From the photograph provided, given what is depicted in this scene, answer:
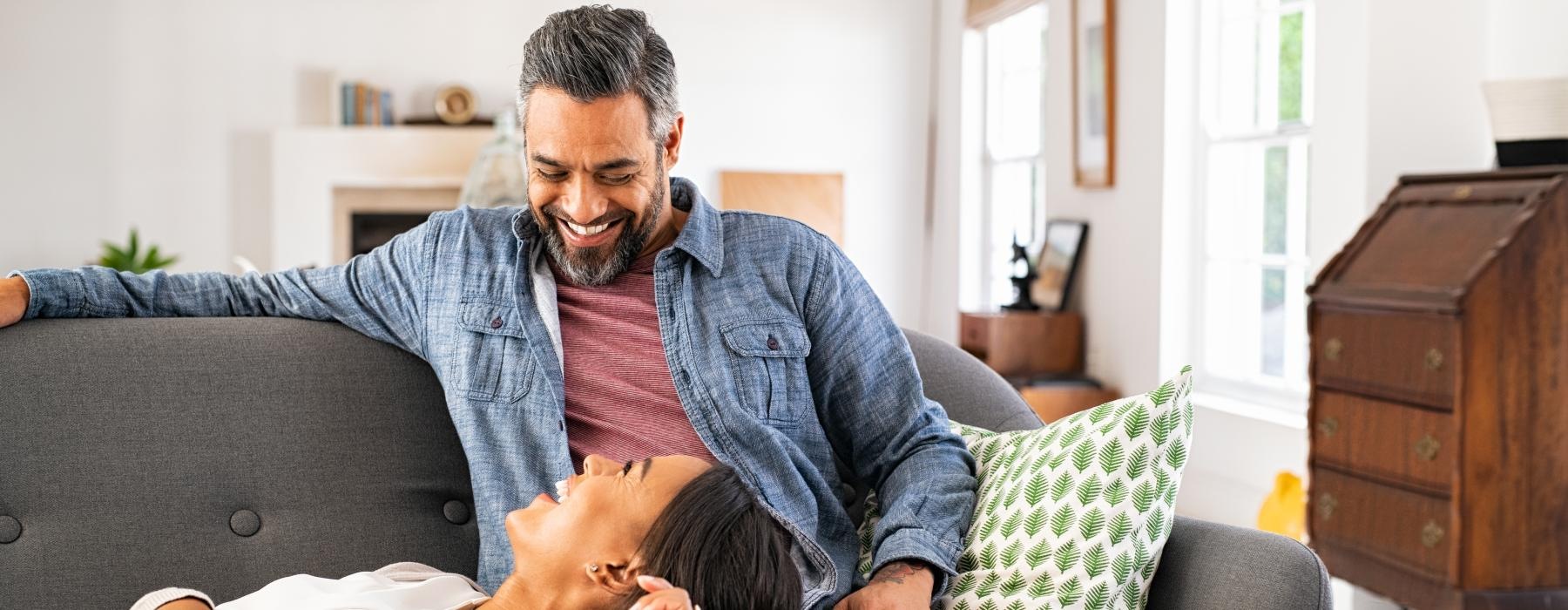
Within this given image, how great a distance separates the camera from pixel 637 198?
1.92 metres

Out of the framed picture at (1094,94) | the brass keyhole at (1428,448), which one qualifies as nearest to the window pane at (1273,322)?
the framed picture at (1094,94)

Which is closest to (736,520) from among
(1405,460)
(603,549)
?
(603,549)

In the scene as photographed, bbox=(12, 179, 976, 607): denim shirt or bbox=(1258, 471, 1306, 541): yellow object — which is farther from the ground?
bbox=(12, 179, 976, 607): denim shirt

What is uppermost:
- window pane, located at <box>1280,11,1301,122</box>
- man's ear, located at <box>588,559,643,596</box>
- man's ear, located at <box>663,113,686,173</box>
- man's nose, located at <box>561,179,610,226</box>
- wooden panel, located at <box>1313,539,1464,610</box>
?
window pane, located at <box>1280,11,1301,122</box>

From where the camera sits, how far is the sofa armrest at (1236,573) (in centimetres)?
154

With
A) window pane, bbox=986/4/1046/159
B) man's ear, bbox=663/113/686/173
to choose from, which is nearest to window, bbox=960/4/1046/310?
window pane, bbox=986/4/1046/159

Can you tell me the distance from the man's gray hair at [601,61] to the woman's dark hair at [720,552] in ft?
2.00

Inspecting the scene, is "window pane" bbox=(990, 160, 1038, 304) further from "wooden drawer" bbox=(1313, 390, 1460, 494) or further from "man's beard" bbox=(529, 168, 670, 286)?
"man's beard" bbox=(529, 168, 670, 286)

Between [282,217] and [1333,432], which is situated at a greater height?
[282,217]

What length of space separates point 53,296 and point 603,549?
941mm

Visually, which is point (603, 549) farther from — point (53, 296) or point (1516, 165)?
point (1516, 165)

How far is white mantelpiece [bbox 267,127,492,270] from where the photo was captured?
7.03m

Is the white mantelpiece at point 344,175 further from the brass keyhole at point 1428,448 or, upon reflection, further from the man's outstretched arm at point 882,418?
the man's outstretched arm at point 882,418

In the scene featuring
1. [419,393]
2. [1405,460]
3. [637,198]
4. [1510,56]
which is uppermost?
[1510,56]
